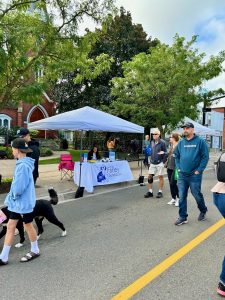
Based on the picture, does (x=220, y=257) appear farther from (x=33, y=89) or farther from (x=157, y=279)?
(x=33, y=89)

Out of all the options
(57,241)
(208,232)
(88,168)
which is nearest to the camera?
(57,241)

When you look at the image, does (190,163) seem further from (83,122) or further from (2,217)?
(83,122)

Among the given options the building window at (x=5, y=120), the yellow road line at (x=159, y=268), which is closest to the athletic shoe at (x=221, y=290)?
the yellow road line at (x=159, y=268)

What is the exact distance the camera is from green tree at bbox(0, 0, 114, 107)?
9.63 m

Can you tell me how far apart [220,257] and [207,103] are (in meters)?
18.8

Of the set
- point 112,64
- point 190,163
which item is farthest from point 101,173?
point 112,64

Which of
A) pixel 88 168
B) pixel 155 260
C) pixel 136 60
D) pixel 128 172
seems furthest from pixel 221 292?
pixel 136 60

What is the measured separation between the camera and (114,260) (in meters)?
5.11

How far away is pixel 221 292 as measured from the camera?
3.98 metres

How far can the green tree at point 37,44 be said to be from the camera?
963cm

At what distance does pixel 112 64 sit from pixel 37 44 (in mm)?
20103

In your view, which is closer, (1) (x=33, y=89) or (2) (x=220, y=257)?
(2) (x=220, y=257)

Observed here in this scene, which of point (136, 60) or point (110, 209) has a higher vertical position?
point (136, 60)

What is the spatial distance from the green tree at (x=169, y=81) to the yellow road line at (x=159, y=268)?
13.5 metres
